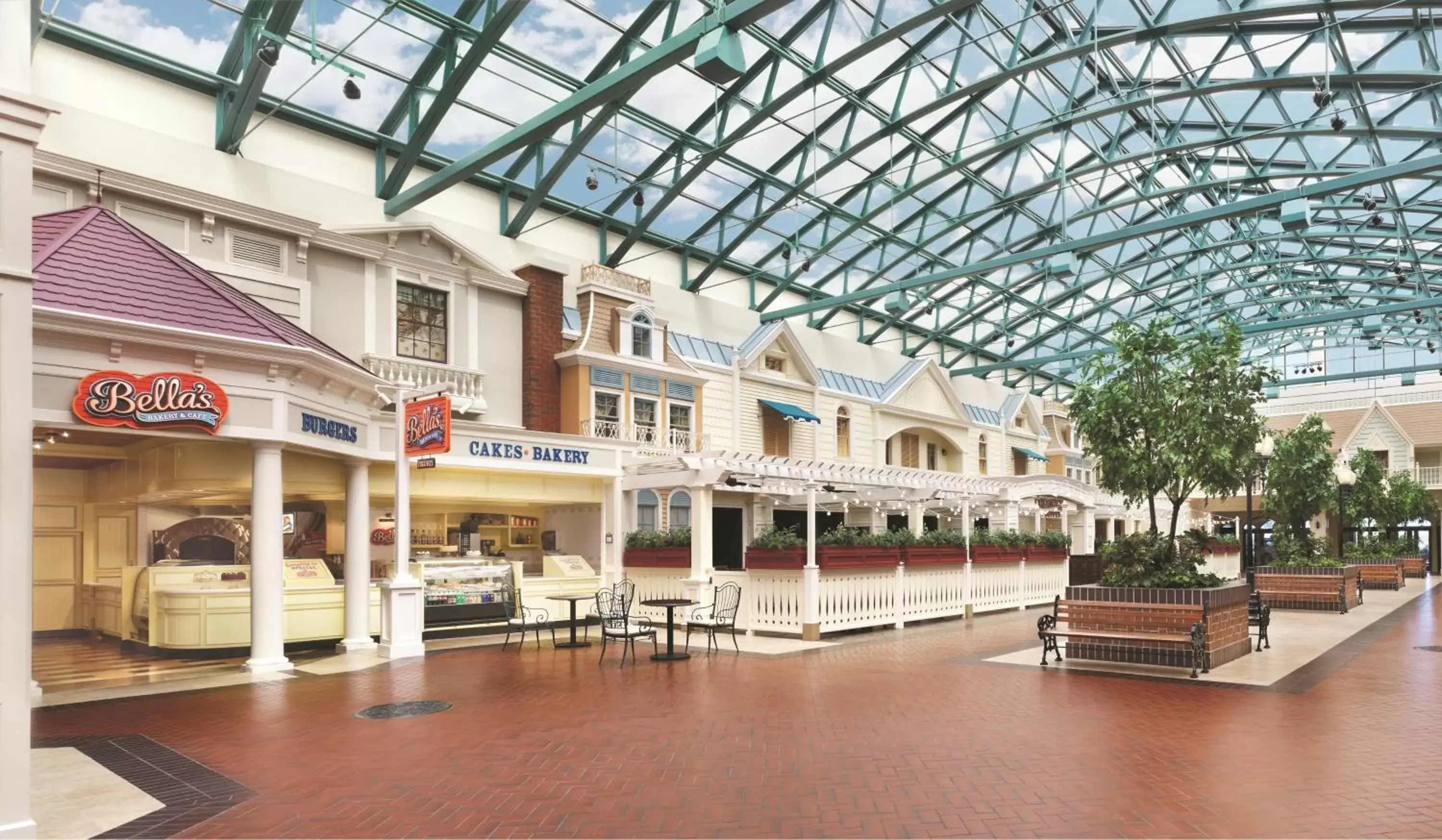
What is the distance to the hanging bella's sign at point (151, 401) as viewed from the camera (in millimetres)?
9812

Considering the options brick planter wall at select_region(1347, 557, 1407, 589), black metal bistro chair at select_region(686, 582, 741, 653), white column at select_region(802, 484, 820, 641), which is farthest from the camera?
brick planter wall at select_region(1347, 557, 1407, 589)

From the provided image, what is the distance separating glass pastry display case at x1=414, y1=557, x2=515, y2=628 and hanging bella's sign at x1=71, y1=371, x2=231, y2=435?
486cm

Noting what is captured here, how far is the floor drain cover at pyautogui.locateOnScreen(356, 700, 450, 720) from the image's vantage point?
8.84 metres

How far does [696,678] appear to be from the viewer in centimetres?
1103

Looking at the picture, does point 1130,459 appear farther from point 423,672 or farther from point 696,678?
point 423,672

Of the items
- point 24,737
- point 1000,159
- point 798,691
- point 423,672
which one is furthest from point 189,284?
point 1000,159

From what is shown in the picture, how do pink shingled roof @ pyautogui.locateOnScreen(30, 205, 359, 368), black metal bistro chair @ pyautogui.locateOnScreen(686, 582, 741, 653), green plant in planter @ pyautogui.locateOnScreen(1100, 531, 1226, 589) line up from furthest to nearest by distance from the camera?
black metal bistro chair @ pyautogui.locateOnScreen(686, 582, 741, 653), green plant in planter @ pyautogui.locateOnScreen(1100, 531, 1226, 589), pink shingled roof @ pyautogui.locateOnScreen(30, 205, 359, 368)

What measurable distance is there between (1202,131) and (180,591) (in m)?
27.3

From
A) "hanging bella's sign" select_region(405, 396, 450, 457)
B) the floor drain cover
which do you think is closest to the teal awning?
"hanging bella's sign" select_region(405, 396, 450, 457)

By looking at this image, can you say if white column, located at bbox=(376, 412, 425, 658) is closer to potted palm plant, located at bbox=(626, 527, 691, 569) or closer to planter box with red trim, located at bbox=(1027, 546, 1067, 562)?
potted palm plant, located at bbox=(626, 527, 691, 569)

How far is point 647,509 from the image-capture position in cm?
2091

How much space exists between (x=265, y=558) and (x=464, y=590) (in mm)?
4430

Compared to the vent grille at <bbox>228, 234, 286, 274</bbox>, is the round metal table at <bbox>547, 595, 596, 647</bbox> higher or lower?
lower

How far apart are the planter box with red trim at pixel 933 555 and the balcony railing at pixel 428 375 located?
342 inches
